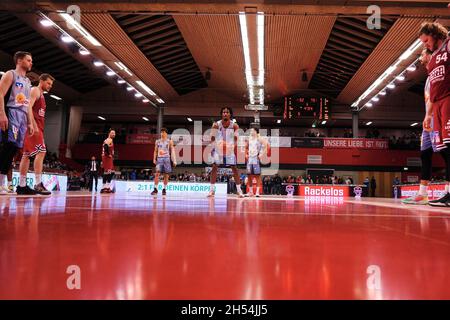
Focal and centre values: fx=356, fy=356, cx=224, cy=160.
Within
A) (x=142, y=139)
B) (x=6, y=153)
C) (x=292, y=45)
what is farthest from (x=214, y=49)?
(x=6, y=153)

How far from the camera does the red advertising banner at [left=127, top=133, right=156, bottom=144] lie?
22.1 metres

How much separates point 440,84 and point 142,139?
65.6 feet

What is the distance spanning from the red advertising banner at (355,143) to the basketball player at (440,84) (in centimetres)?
1774

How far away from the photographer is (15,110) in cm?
451

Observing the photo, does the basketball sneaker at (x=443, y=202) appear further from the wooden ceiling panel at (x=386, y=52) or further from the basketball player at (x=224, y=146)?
the wooden ceiling panel at (x=386, y=52)

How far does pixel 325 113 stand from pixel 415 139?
20.9ft

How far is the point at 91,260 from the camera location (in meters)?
0.89

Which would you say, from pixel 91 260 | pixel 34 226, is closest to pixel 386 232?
pixel 91 260

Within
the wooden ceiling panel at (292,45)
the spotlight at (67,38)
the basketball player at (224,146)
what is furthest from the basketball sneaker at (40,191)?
the wooden ceiling panel at (292,45)

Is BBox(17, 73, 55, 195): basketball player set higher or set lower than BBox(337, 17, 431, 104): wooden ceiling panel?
lower

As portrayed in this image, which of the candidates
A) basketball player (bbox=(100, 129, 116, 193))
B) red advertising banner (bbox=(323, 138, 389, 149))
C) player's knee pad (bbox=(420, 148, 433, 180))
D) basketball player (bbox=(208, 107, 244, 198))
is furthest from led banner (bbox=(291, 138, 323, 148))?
player's knee pad (bbox=(420, 148, 433, 180))

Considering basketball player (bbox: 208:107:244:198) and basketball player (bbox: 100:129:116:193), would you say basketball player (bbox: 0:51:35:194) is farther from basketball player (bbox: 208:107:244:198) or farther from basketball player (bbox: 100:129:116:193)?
basketball player (bbox: 100:129:116:193)

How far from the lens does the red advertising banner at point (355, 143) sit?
2109 centimetres

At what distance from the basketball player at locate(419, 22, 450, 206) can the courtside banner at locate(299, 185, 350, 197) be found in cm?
1255
